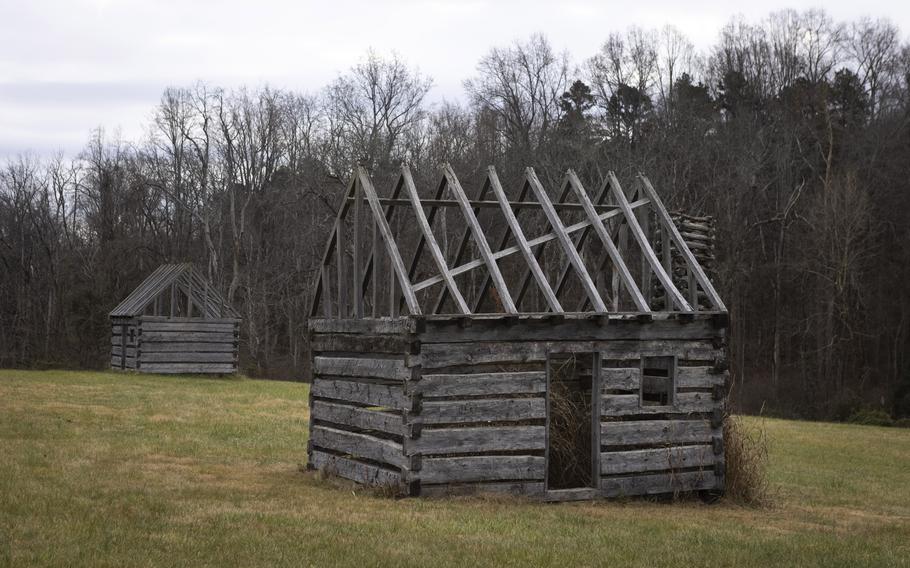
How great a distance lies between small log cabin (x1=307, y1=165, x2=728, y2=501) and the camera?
41.9 feet

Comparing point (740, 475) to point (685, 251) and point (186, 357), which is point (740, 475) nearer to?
point (685, 251)

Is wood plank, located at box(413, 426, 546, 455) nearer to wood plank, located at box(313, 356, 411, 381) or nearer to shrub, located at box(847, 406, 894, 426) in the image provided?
wood plank, located at box(313, 356, 411, 381)

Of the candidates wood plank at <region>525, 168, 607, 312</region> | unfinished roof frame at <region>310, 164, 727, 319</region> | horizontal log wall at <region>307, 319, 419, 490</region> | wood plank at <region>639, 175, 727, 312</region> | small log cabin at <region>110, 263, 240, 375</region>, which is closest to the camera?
horizontal log wall at <region>307, 319, 419, 490</region>

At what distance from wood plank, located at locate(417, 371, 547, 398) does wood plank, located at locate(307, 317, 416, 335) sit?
68 centimetres

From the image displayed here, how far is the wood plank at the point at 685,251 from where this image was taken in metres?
14.5

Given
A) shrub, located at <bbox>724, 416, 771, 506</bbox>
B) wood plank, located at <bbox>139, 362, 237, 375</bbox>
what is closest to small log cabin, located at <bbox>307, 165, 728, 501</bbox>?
shrub, located at <bbox>724, 416, 771, 506</bbox>

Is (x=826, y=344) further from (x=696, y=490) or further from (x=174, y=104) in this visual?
(x=174, y=104)

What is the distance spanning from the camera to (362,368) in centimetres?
1397

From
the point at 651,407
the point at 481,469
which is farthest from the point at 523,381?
the point at 651,407

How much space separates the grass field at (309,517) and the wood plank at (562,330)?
6.45 ft

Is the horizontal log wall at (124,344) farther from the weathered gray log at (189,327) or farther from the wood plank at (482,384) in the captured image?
the wood plank at (482,384)

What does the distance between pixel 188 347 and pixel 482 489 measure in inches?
1000

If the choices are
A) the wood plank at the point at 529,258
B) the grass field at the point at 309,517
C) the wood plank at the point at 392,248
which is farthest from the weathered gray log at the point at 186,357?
the wood plank at the point at 529,258

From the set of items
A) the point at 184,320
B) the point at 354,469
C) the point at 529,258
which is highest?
the point at 529,258
